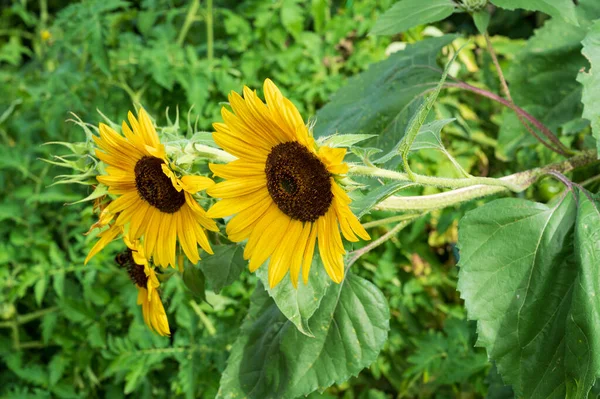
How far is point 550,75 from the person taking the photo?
1319mm

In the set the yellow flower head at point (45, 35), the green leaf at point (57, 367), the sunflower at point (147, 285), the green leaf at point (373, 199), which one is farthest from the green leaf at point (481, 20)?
the yellow flower head at point (45, 35)

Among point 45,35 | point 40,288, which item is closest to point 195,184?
point 40,288

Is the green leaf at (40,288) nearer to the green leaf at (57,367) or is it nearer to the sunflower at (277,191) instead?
the green leaf at (57,367)

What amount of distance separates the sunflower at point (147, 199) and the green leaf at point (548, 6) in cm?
51

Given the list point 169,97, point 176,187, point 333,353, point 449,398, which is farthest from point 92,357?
point 176,187

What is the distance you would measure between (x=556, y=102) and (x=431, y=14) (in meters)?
0.39

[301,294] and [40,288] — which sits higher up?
[301,294]

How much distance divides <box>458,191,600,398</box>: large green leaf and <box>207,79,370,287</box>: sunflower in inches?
8.4

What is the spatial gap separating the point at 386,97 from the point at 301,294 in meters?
0.49

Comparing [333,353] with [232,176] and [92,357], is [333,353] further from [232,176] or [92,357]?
[92,357]

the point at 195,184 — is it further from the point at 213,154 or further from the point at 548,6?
the point at 548,6

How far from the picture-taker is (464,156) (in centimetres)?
193

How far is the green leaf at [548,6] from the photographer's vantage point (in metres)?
0.97

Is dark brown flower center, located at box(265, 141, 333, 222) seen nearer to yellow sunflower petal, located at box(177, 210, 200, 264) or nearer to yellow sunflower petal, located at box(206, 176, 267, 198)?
yellow sunflower petal, located at box(206, 176, 267, 198)
